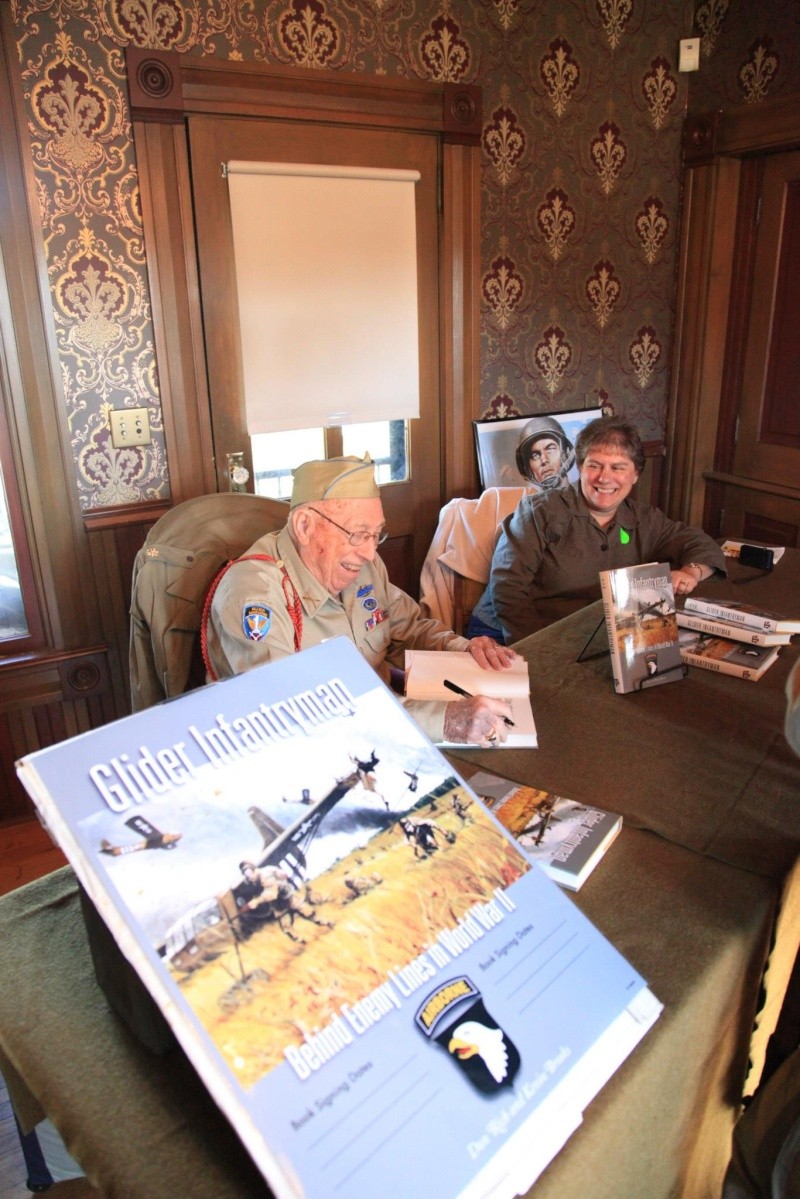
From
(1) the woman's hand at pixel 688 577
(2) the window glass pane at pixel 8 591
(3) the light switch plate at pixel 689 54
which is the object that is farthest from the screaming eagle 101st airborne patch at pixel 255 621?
(3) the light switch plate at pixel 689 54

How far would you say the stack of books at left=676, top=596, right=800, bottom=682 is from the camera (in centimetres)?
177

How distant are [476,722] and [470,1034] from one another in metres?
0.75

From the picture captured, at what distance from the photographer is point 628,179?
3576 millimetres

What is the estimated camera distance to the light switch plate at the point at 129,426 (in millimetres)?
2676

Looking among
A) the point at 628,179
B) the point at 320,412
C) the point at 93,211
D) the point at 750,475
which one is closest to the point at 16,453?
the point at 93,211

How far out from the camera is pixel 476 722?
4.76 ft

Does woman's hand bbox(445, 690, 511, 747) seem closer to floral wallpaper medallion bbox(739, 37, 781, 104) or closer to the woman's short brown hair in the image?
the woman's short brown hair

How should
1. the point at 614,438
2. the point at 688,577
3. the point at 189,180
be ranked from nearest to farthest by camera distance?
the point at 688,577 → the point at 614,438 → the point at 189,180

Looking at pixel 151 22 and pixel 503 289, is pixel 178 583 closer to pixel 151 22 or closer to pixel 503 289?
pixel 151 22

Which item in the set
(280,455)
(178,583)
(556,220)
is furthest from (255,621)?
(556,220)

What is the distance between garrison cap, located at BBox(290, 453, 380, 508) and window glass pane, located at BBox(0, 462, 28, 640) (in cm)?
129

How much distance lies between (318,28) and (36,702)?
238cm

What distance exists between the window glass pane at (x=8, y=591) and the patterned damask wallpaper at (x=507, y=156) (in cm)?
26

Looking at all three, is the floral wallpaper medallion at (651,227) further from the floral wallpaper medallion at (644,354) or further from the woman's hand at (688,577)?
the woman's hand at (688,577)
